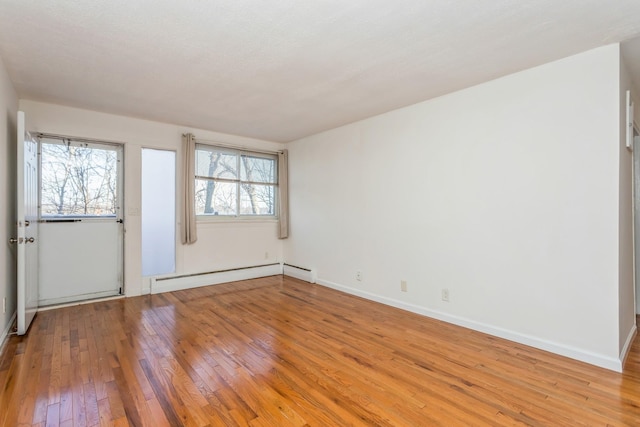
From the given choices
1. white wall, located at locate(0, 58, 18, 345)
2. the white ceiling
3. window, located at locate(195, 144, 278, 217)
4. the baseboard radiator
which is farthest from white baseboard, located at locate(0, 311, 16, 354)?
the baseboard radiator

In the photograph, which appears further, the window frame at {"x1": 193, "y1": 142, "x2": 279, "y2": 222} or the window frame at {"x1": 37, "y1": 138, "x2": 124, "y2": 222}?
the window frame at {"x1": 193, "y1": 142, "x2": 279, "y2": 222}

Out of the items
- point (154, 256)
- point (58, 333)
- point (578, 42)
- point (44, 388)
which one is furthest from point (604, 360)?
point (154, 256)

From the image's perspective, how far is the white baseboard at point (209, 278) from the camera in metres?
4.57

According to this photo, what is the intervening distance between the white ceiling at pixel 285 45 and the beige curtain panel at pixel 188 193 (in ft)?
3.77

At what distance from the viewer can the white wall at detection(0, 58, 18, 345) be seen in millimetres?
2750

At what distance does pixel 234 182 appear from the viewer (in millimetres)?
5457

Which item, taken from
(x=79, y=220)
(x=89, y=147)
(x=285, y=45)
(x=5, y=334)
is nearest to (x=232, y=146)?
(x=89, y=147)

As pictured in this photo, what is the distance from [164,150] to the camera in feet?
15.5

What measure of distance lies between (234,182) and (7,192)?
9.46ft

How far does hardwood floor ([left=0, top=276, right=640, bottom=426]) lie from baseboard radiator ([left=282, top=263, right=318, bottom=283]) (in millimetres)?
1662

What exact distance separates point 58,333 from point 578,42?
5145mm

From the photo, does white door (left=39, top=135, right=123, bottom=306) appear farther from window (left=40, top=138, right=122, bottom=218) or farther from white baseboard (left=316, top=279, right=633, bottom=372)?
white baseboard (left=316, top=279, right=633, bottom=372)

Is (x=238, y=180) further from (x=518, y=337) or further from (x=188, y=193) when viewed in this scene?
(x=518, y=337)

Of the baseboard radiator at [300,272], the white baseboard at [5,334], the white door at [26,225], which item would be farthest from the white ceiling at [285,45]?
the baseboard radiator at [300,272]
